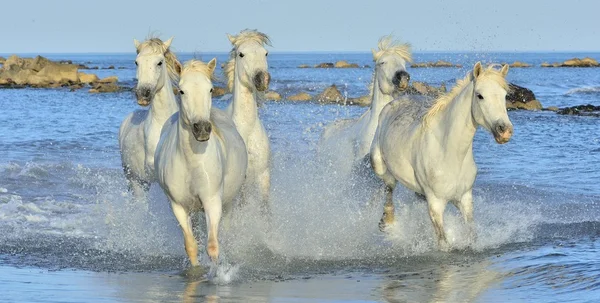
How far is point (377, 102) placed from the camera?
9797 millimetres

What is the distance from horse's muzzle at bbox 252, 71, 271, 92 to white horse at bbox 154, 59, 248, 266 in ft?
2.92

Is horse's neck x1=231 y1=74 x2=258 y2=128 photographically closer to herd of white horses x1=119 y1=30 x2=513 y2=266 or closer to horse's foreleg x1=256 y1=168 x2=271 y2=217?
herd of white horses x1=119 y1=30 x2=513 y2=266

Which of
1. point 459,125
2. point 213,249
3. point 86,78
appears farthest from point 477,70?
point 86,78

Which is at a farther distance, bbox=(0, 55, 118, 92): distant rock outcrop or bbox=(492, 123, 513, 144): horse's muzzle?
bbox=(0, 55, 118, 92): distant rock outcrop

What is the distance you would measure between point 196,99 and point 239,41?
2.35m

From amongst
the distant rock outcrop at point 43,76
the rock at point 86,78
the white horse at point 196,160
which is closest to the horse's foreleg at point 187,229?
the white horse at point 196,160

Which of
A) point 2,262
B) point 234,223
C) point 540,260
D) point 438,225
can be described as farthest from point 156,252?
point 540,260

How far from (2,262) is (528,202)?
646 centimetres

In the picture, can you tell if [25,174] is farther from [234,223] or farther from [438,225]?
[438,225]

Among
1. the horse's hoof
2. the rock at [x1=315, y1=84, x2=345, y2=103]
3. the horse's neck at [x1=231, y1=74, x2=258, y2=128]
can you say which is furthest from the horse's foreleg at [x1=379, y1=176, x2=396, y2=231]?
the rock at [x1=315, y1=84, x2=345, y2=103]

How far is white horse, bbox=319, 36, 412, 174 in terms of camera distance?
9688mm

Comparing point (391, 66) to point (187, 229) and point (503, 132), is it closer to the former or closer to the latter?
point (503, 132)

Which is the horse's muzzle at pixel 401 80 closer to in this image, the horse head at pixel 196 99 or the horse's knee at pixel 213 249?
the horse head at pixel 196 99

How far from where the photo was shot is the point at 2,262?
25.9ft
